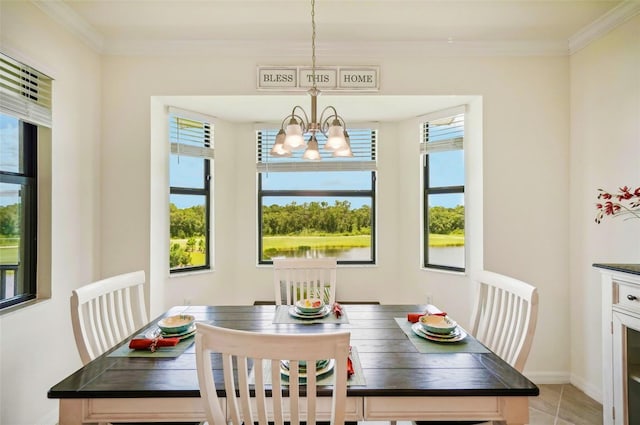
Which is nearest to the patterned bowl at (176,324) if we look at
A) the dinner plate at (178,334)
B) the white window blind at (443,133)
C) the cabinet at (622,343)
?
the dinner plate at (178,334)

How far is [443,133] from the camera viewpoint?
10.4 feet

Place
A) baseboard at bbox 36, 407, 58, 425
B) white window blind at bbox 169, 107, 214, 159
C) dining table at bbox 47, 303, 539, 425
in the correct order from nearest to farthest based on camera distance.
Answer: dining table at bbox 47, 303, 539, 425 → baseboard at bbox 36, 407, 58, 425 → white window blind at bbox 169, 107, 214, 159

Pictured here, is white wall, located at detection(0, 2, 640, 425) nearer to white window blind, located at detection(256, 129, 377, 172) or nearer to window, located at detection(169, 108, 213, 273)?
window, located at detection(169, 108, 213, 273)

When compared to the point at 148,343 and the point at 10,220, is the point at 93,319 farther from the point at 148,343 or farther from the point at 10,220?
the point at 10,220

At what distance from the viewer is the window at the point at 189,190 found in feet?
9.95

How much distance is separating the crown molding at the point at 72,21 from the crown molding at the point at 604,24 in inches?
145

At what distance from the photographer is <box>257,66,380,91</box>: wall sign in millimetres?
2623

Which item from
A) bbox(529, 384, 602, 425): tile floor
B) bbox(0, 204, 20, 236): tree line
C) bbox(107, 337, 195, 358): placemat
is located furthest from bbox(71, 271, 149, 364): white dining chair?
bbox(529, 384, 602, 425): tile floor

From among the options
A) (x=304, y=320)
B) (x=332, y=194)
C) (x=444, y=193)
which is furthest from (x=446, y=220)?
(x=304, y=320)

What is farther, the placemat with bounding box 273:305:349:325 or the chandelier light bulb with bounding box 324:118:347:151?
the placemat with bounding box 273:305:349:325

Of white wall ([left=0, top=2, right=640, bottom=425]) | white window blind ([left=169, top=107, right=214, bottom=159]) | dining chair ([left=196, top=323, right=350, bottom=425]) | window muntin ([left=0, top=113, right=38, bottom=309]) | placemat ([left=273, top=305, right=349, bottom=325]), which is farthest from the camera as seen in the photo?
white window blind ([left=169, top=107, right=214, bottom=159])

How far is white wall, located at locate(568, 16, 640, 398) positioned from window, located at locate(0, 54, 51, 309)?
3.81 metres

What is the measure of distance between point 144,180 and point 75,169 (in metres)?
0.45

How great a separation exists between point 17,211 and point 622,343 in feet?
11.6
